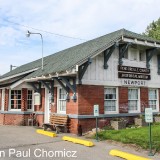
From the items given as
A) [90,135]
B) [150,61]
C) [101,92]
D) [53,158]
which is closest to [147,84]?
[150,61]

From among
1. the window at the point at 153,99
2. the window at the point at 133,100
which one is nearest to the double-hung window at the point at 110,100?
the window at the point at 133,100

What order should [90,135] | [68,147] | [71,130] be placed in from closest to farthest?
[68,147] < [90,135] < [71,130]

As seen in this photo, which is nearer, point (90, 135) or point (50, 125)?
point (90, 135)

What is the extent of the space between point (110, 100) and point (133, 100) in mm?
1889

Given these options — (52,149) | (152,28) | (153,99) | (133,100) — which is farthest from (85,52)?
(152,28)

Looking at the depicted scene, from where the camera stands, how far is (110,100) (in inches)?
603

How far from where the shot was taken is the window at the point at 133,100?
1622 centimetres

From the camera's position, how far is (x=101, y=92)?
48.6 ft

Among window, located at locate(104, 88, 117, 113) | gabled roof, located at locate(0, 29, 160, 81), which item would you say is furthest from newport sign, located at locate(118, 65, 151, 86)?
gabled roof, located at locate(0, 29, 160, 81)

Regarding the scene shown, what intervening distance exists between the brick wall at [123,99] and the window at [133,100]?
Answer: 442 mm

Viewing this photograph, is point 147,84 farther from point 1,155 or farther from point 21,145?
point 1,155

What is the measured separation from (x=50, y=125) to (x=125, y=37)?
6464 mm

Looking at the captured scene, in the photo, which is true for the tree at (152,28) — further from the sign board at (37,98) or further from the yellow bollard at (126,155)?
the yellow bollard at (126,155)

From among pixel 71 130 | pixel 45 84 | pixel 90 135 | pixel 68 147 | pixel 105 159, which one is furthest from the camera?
pixel 45 84
